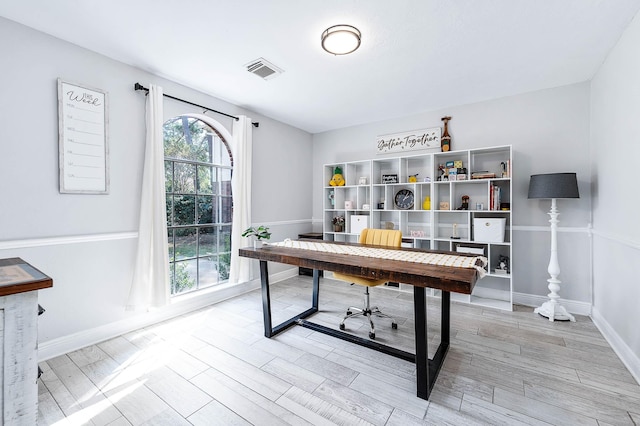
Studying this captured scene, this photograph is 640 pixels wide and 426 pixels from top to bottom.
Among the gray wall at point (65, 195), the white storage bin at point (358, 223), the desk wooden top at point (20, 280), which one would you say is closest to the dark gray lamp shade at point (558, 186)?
the white storage bin at point (358, 223)

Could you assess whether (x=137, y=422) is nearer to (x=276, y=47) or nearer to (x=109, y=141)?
(x=109, y=141)

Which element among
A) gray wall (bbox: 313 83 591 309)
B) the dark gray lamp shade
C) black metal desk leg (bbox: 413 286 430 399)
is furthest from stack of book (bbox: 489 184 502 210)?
black metal desk leg (bbox: 413 286 430 399)

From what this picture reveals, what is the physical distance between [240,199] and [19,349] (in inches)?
104

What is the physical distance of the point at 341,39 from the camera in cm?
215

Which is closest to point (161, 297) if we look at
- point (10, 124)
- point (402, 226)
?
point (10, 124)

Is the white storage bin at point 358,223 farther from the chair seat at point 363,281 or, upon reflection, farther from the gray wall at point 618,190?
the gray wall at point 618,190

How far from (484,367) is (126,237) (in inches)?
131

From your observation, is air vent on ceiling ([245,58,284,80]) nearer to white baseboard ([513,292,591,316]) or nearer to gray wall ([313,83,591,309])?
gray wall ([313,83,591,309])

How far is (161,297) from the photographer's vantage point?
2744 millimetres

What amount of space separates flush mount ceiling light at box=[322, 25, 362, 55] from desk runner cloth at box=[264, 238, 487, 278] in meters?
1.74

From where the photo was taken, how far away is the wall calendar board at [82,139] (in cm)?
224

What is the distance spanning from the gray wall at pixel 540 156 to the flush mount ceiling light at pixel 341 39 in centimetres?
215

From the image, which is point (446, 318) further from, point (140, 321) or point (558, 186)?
Answer: point (140, 321)

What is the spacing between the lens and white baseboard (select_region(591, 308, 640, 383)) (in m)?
1.90
